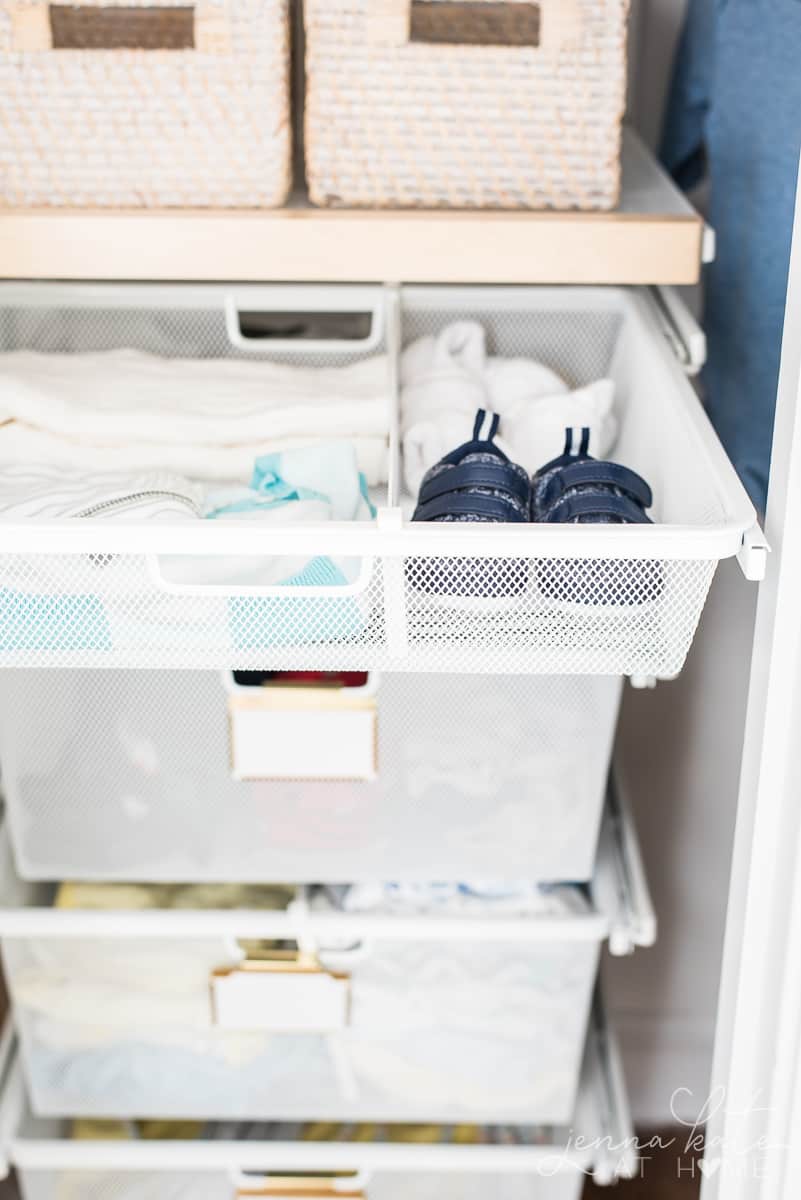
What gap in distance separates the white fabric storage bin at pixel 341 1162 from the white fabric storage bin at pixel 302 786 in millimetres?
278

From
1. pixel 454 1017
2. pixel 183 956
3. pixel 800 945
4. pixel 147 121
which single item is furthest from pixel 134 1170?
pixel 147 121

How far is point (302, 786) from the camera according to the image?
105 centimetres

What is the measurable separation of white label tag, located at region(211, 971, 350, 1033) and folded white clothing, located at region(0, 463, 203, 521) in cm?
45

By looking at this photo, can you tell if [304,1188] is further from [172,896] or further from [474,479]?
[474,479]

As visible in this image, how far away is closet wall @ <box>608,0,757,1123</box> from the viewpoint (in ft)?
5.03

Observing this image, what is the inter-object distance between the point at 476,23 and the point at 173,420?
402 millimetres

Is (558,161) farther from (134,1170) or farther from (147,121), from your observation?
(134,1170)

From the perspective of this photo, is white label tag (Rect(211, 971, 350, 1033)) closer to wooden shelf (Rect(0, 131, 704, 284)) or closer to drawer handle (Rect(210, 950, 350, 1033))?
drawer handle (Rect(210, 950, 350, 1033))

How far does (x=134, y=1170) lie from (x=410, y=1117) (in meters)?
0.28

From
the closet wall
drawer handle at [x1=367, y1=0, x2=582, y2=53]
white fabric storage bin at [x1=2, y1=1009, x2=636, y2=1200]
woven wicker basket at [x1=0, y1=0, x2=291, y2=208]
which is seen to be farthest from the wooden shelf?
white fabric storage bin at [x1=2, y1=1009, x2=636, y2=1200]

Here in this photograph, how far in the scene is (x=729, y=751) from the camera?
158 cm

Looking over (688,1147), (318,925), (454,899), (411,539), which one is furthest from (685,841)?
(411,539)

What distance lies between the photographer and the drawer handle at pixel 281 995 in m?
1.10

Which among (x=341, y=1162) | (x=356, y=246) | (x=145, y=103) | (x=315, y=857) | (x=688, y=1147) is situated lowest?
(x=688, y=1147)
